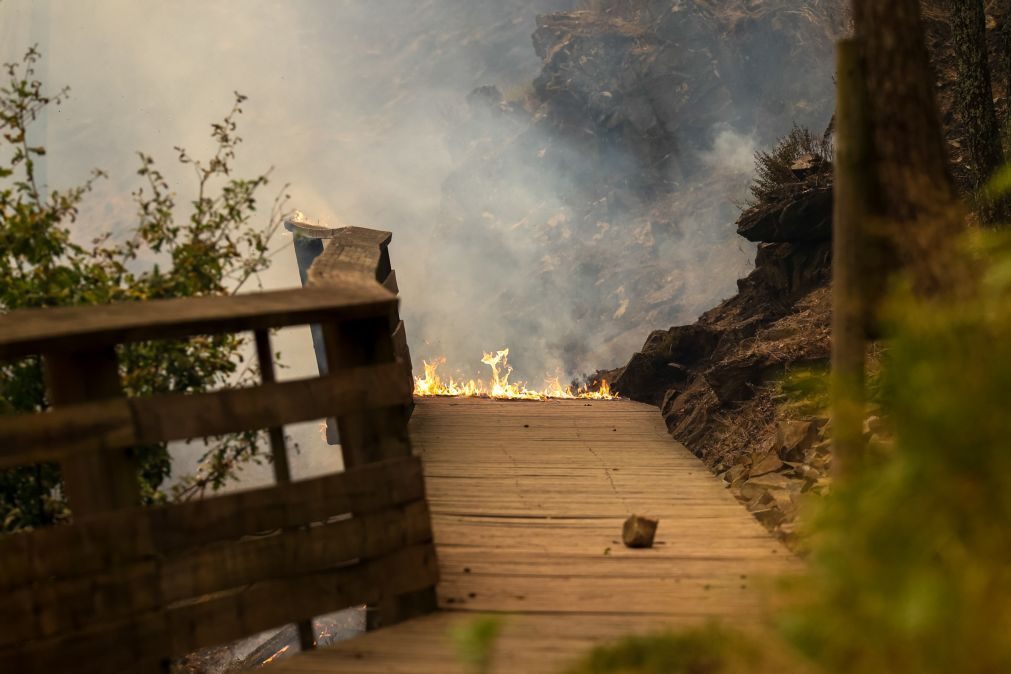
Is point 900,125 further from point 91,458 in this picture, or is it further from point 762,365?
point 762,365

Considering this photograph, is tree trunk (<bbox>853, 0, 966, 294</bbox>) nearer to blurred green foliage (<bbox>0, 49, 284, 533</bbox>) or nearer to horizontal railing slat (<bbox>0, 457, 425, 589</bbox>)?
horizontal railing slat (<bbox>0, 457, 425, 589</bbox>)

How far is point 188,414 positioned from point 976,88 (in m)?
7.44

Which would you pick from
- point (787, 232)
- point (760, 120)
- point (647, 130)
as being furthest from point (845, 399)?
point (647, 130)

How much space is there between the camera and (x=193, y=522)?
11.2ft

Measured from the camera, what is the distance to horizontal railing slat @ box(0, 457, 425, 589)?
318cm

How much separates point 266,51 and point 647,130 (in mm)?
43605

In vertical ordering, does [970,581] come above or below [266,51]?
below

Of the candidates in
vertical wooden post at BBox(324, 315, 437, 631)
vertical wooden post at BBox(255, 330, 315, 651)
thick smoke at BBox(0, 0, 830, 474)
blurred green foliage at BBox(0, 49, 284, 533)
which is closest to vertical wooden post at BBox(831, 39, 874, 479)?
vertical wooden post at BBox(324, 315, 437, 631)

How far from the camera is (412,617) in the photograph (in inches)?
161

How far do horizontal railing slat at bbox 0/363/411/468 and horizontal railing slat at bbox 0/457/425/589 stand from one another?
0.23 m

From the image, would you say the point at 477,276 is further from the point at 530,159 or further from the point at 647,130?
the point at 647,130

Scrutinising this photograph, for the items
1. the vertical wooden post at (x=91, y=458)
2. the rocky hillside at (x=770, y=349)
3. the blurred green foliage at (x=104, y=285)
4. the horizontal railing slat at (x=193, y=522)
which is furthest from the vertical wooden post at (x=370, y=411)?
the rocky hillside at (x=770, y=349)

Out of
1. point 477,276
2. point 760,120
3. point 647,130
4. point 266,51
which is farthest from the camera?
point 266,51

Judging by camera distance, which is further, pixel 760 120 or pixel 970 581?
pixel 760 120
